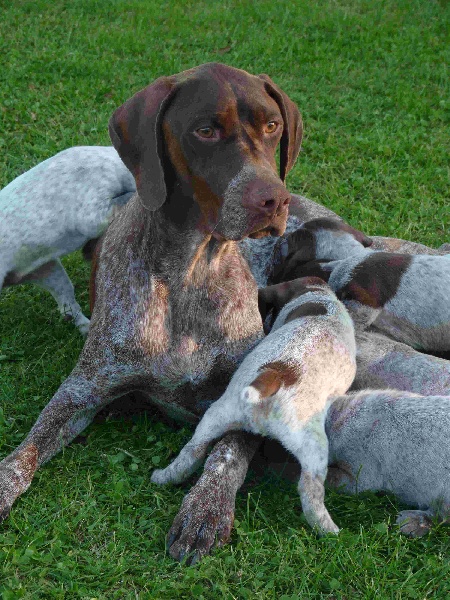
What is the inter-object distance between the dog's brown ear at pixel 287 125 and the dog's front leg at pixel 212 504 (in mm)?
1286

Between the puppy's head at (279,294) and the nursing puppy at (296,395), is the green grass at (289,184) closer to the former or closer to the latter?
the nursing puppy at (296,395)

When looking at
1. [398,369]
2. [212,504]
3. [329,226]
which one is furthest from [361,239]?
[212,504]

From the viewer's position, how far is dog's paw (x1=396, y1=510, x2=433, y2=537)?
364cm

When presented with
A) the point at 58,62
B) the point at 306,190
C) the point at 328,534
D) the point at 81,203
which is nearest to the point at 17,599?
the point at 328,534

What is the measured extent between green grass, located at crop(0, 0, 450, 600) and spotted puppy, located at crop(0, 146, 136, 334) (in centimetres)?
40

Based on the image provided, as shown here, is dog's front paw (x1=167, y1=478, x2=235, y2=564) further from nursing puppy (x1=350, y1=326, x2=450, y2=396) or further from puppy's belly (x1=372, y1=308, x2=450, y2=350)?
puppy's belly (x1=372, y1=308, x2=450, y2=350)

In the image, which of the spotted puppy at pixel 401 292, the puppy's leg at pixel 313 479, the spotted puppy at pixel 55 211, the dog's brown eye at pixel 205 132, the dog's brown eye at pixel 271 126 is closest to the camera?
the puppy's leg at pixel 313 479

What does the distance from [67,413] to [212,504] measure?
3.02ft

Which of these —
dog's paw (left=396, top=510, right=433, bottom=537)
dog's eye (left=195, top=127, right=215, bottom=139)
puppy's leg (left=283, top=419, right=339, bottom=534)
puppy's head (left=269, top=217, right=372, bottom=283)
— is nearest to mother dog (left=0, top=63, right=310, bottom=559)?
dog's eye (left=195, top=127, right=215, bottom=139)

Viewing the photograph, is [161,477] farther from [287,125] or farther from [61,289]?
[61,289]

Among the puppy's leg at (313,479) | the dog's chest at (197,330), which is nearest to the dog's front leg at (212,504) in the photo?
the puppy's leg at (313,479)

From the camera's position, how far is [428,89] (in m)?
8.60

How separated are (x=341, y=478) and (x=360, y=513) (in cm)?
17

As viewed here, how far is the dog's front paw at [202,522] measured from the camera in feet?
11.7
